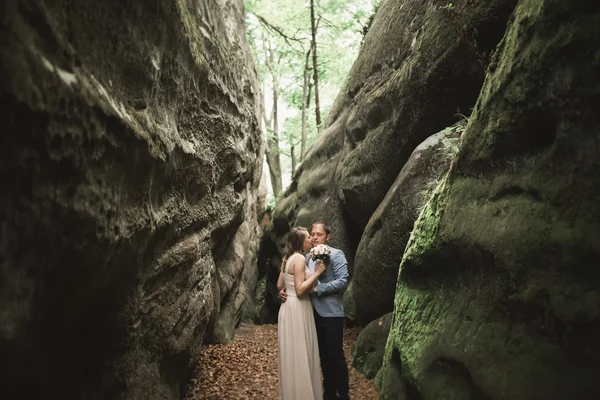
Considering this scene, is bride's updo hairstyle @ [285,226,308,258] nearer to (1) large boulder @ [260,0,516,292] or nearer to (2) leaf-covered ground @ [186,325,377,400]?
(2) leaf-covered ground @ [186,325,377,400]

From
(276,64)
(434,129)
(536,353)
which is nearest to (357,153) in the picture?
(434,129)

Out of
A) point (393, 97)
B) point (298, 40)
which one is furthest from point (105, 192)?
point (298, 40)

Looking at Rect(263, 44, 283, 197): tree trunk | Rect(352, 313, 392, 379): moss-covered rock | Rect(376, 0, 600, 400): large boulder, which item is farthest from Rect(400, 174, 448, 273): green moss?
Rect(263, 44, 283, 197): tree trunk

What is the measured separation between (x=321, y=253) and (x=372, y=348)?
2.35m

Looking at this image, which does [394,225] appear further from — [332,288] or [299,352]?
[299,352]

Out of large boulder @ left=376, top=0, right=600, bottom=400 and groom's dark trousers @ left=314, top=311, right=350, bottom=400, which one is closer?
large boulder @ left=376, top=0, right=600, bottom=400

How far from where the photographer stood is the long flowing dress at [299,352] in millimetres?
4746

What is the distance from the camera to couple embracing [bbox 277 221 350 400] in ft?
15.7

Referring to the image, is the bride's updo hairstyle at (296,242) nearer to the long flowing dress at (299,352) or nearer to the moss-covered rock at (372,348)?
the long flowing dress at (299,352)

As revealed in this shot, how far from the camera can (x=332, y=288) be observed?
4.98 m

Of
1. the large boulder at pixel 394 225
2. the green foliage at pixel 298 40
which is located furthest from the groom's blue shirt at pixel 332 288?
the green foliage at pixel 298 40

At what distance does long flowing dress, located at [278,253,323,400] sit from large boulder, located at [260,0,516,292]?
3.89m

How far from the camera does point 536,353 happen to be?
2574 millimetres

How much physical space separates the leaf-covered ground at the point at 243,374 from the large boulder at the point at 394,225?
126 centimetres
